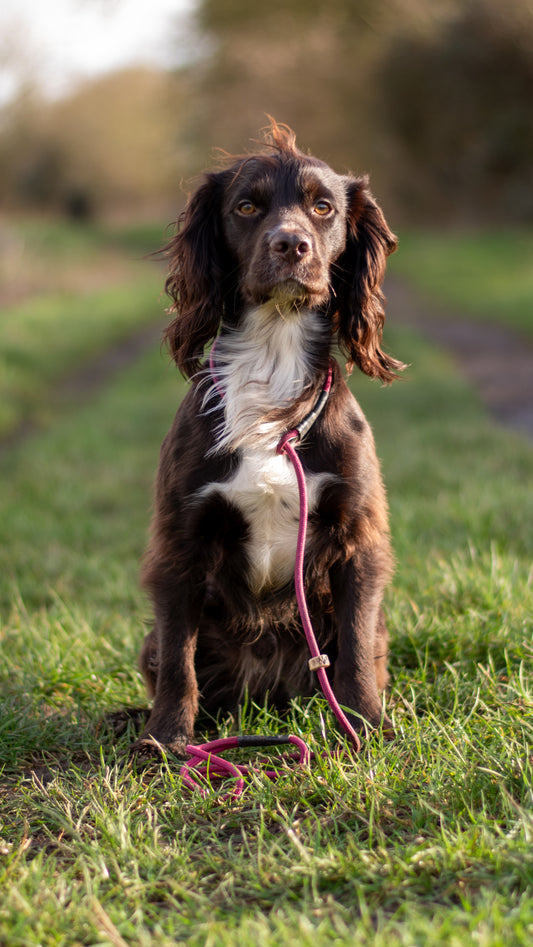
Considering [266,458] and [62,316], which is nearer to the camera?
[266,458]

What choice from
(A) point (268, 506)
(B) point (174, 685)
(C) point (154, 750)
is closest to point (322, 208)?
(A) point (268, 506)

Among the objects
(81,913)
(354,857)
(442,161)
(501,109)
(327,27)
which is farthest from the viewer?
(327,27)

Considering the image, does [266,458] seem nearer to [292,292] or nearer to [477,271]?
[292,292]

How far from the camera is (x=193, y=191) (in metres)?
2.94

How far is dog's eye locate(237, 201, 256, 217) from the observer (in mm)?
2789

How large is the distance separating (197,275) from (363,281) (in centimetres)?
54

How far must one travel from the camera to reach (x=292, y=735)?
256 cm

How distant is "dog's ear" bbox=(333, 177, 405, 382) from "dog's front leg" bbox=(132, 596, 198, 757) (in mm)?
998

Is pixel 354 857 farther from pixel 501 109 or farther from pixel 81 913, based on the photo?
pixel 501 109

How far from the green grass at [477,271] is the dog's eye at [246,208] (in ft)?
35.8

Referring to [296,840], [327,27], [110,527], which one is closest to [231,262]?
[296,840]

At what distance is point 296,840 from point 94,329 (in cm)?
1353

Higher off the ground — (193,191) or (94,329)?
(94,329)

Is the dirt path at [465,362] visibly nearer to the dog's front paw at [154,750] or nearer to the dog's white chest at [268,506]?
the dog's white chest at [268,506]
